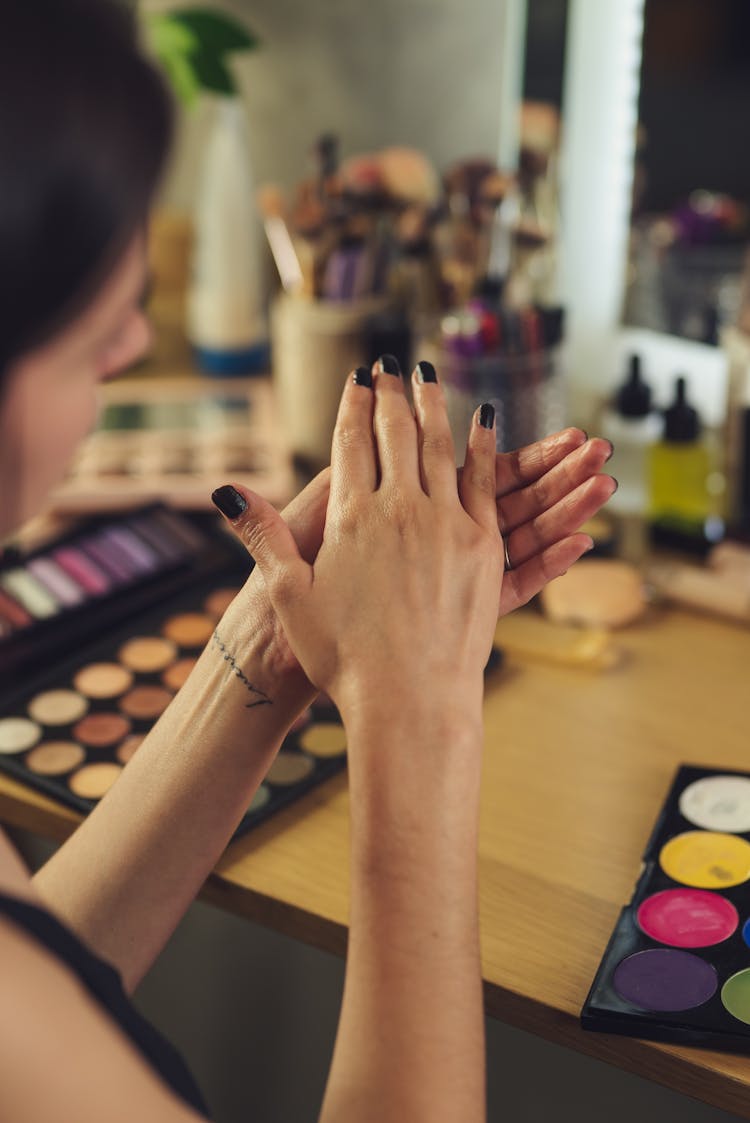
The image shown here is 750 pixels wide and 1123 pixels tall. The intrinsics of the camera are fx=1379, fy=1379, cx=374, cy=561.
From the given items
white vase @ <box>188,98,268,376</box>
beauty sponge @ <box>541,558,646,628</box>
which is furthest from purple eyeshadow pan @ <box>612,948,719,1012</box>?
white vase @ <box>188,98,268,376</box>

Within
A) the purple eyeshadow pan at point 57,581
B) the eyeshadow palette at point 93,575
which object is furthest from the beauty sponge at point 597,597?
the purple eyeshadow pan at point 57,581

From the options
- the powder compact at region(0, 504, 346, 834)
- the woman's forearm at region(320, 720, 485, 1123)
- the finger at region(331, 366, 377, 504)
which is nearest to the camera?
the woman's forearm at region(320, 720, 485, 1123)

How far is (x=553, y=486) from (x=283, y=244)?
2.02ft

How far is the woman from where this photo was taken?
0.42 m

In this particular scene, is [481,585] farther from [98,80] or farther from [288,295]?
[288,295]

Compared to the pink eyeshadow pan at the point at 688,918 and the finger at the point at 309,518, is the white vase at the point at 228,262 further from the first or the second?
the pink eyeshadow pan at the point at 688,918

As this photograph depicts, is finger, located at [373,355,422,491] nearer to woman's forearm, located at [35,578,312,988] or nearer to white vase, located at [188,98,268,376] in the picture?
woman's forearm, located at [35,578,312,988]

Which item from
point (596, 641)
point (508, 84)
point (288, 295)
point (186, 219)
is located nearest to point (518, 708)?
point (596, 641)

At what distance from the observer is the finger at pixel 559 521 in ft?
2.09

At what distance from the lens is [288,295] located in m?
1.21

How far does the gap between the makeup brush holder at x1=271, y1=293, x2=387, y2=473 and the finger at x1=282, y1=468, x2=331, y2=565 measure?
487 millimetres

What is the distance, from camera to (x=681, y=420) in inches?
41.5

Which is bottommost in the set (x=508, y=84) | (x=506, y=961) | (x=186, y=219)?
(x=506, y=961)

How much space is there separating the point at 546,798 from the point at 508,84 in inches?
29.5
